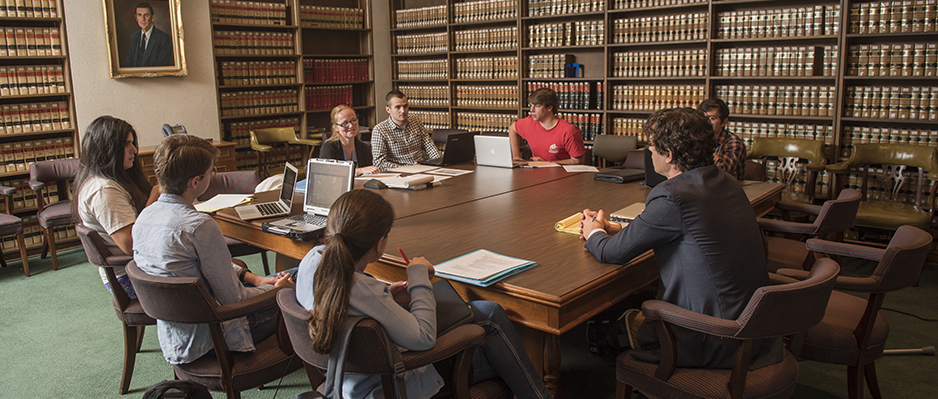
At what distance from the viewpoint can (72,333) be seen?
3373 millimetres

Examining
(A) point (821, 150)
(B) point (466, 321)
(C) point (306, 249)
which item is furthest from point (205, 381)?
(A) point (821, 150)

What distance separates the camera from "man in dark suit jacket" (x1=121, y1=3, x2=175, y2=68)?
17.6 feet

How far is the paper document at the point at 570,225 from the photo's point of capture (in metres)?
2.54

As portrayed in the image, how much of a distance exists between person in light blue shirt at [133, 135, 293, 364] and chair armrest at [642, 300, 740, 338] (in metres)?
1.30

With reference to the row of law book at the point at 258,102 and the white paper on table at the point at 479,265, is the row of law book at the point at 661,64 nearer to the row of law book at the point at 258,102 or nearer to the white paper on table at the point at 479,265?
the row of law book at the point at 258,102

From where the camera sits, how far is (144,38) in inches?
213

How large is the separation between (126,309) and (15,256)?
11.0ft

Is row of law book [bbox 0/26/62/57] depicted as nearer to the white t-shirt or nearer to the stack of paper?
the white t-shirt

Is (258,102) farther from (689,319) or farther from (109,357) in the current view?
(689,319)

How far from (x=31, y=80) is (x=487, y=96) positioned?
4131 mm

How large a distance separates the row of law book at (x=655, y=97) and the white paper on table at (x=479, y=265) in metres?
3.67

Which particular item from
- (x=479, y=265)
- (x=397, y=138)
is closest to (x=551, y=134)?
(x=397, y=138)

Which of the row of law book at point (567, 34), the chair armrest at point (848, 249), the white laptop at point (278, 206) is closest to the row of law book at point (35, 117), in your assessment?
the white laptop at point (278, 206)

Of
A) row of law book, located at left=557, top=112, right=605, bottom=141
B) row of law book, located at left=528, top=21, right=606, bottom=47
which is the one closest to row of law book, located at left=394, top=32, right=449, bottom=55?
row of law book, located at left=528, top=21, right=606, bottom=47
